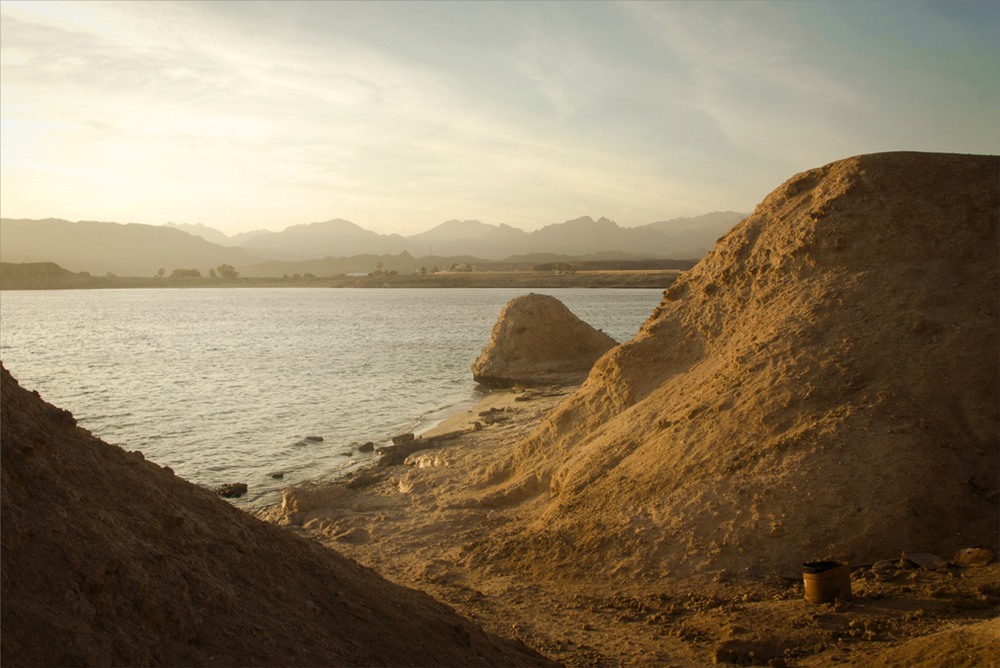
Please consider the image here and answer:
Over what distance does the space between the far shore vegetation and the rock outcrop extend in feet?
315

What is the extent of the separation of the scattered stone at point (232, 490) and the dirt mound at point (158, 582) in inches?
357

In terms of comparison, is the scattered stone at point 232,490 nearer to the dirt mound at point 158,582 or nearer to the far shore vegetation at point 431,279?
the dirt mound at point 158,582

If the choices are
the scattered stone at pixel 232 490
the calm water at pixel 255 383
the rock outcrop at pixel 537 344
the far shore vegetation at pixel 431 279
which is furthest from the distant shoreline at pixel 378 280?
the scattered stone at pixel 232 490

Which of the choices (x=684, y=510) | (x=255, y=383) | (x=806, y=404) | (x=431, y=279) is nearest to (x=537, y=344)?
(x=255, y=383)

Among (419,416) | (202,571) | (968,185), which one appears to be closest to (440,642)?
(202,571)

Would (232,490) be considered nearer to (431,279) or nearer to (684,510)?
(684,510)

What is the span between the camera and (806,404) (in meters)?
8.74

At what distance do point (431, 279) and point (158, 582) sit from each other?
14485cm

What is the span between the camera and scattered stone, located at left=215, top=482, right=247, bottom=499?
1434 cm

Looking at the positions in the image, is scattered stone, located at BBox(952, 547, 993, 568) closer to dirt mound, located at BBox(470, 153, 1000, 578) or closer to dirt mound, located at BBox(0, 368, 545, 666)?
dirt mound, located at BBox(470, 153, 1000, 578)

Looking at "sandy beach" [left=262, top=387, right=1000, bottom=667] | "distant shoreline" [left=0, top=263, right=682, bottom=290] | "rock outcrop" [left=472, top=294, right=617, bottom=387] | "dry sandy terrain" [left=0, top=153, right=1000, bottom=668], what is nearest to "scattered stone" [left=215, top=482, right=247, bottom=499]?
"dry sandy terrain" [left=0, top=153, right=1000, bottom=668]

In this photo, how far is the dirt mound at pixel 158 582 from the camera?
12.1ft

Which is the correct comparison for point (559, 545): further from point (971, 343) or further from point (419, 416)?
point (419, 416)

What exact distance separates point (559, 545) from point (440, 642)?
148 inches
